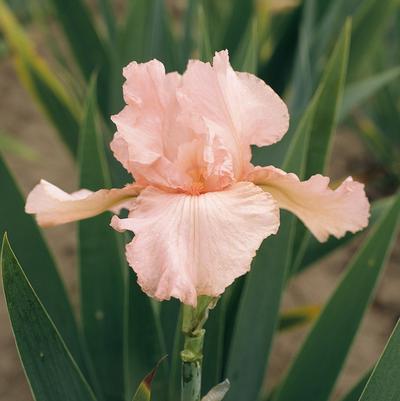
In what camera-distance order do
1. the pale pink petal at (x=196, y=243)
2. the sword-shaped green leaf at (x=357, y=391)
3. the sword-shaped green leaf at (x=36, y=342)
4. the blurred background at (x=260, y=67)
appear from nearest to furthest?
the pale pink petal at (x=196, y=243) → the sword-shaped green leaf at (x=36, y=342) → the sword-shaped green leaf at (x=357, y=391) → the blurred background at (x=260, y=67)

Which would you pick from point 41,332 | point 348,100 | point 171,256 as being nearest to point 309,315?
point 348,100

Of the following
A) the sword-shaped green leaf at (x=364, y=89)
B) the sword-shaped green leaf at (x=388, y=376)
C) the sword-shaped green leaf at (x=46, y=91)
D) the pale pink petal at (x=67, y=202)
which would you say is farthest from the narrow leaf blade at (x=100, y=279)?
the sword-shaped green leaf at (x=364, y=89)

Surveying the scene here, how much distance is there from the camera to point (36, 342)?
0.68 meters

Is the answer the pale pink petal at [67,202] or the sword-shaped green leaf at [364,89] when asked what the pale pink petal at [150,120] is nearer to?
the pale pink petal at [67,202]

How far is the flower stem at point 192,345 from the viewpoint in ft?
2.01

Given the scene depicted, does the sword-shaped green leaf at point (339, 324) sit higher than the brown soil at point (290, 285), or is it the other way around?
the sword-shaped green leaf at point (339, 324)

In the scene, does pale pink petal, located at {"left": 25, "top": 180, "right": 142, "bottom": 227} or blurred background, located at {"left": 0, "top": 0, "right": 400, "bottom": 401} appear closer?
pale pink petal, located at {"left": 25, "top": 180, "right": 142, "bottom": 227}

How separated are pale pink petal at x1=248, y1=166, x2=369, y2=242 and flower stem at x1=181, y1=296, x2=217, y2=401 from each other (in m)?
0.11

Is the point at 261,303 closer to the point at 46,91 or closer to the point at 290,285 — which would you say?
the point at 46,91

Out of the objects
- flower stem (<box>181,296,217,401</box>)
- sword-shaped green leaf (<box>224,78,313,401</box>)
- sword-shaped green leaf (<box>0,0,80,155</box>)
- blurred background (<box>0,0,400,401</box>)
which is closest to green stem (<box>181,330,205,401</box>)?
flower stem (<box>181,296,217,401</box>)

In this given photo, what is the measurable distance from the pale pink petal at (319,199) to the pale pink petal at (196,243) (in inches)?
2.2

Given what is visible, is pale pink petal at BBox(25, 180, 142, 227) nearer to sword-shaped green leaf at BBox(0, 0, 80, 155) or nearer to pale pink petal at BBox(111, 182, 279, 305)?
pale pink petal at BBox(111, 182, 279, 305)

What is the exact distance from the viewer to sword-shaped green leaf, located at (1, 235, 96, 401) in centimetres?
65

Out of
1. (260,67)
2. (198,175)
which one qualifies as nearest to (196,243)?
(198,175)
